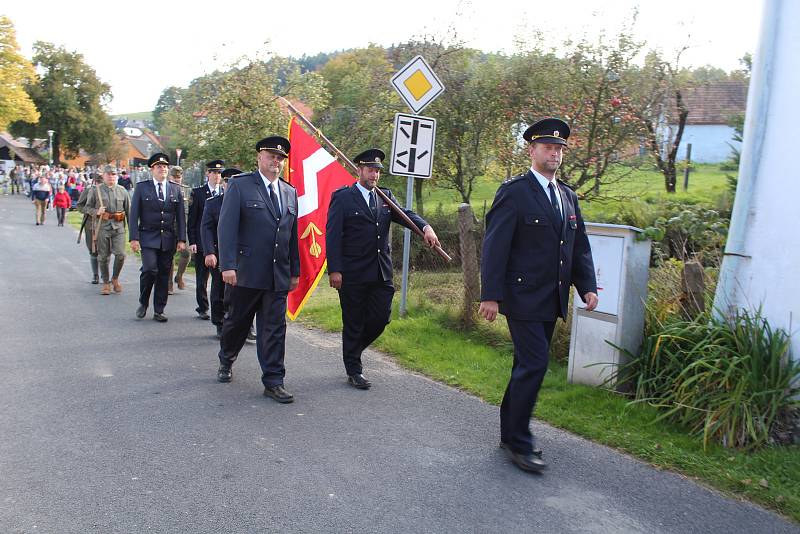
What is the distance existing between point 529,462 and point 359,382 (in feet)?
7.59

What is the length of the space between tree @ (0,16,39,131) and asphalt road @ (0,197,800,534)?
5066 centimetres

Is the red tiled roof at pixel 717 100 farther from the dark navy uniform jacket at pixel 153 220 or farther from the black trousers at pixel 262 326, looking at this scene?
the black trousers at pixel 262 326

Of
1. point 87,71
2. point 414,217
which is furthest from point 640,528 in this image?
point 87,71

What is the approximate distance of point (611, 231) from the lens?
633 cm

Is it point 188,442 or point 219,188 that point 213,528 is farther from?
point 219,188

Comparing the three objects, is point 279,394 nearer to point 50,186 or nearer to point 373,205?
point 373,205

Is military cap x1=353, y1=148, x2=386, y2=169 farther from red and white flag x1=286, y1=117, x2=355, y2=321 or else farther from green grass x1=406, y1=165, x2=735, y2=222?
green grass x1=406, y1=165, x2=735, y2=222

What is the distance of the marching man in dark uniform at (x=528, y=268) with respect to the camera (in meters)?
4.91

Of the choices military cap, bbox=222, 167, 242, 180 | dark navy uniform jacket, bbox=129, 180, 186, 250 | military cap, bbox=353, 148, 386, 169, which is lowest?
dark navy uniform jacket, bbox=129, 180, 186, 250

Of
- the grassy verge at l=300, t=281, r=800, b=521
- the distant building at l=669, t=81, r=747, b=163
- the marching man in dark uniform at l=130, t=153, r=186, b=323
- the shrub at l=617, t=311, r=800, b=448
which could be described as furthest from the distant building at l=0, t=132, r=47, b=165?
the shrub at l=617, t=311, r=800, b=448

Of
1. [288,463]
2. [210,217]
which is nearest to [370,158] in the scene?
[210,217]

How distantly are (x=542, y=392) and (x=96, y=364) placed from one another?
166 inches

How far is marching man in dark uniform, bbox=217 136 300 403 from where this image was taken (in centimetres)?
644

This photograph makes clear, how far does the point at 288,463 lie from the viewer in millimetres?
4871
